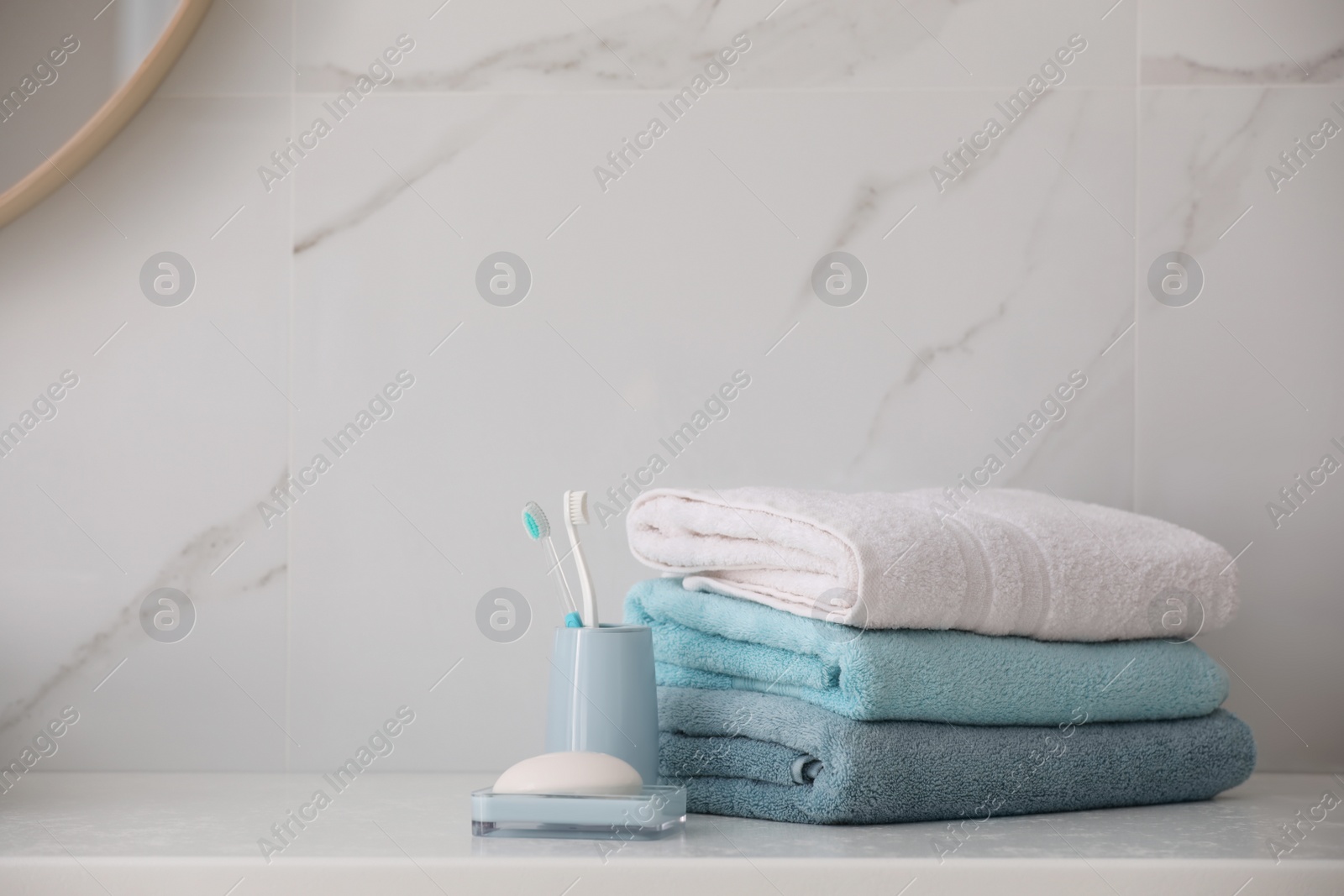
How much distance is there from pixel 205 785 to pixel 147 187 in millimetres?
523

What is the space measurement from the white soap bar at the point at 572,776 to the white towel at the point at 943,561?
0.15 m

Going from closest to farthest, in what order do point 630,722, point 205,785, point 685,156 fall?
point 630,722 < point 205,785 < point 685,156

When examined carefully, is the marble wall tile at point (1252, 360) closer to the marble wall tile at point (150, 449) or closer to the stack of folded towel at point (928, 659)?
the stack of folded towel at point (928, 659)

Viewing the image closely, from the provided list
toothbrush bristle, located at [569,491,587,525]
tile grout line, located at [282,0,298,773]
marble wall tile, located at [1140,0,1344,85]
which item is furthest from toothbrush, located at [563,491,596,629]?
marble wall tile, located at [1140,0,1344,85]

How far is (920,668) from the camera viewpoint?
690 millimetres

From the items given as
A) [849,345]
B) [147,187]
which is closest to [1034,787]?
[849,345]

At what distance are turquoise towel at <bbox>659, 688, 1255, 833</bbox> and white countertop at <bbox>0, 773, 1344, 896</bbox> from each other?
0.05 feet

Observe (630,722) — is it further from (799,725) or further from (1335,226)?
(1335,226)

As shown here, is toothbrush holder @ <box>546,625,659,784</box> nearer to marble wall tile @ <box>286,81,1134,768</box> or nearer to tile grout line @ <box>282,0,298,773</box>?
→ marble wall tile @ <box>286,81,1134,768</box>

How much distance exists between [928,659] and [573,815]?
24cm

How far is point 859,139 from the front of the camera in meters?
1.00

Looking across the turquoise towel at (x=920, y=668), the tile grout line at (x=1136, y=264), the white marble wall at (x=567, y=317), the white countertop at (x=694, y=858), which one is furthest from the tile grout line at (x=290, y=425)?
the tile grout line at (x=1136, y=264)

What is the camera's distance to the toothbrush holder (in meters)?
0.75

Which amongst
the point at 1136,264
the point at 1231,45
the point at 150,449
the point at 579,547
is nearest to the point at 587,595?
the point at 579,547
